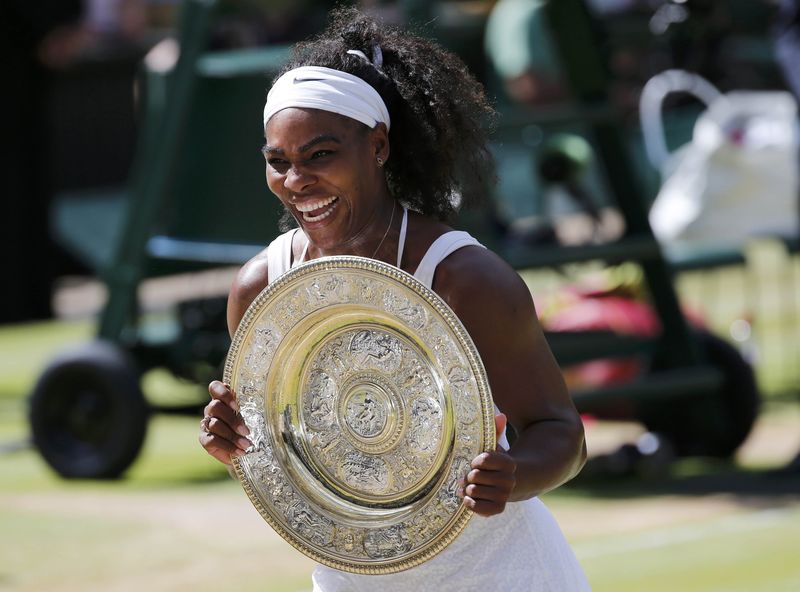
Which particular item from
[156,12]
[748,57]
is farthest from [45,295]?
[748,57]

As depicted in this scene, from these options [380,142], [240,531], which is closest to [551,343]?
[240,531]

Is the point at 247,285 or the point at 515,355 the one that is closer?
the point at 515,355

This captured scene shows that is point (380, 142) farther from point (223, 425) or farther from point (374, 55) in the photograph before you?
point (223, 425)

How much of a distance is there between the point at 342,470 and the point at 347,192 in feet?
1.38

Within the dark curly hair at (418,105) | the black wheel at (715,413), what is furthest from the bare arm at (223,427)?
the black wheel at (715,413)

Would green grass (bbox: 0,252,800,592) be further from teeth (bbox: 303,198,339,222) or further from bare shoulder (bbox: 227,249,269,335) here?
teeth (bbox: 303,198,339,222)

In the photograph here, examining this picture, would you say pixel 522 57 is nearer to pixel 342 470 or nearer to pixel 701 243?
pixel 701 243

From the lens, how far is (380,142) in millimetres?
2508

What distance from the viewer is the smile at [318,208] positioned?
2420 millimetres

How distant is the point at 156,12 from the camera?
1502 cm

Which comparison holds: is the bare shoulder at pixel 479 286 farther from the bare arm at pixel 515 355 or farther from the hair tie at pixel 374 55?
the hair tie at pixel 374 55

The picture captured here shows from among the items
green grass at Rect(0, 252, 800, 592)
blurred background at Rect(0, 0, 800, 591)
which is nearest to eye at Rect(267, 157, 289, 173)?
blurred background at Rect(0, 0, 800, 591)

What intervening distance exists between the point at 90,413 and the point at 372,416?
4.16 metres

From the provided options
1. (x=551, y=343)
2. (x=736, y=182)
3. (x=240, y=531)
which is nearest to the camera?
(x=240, y=531)
